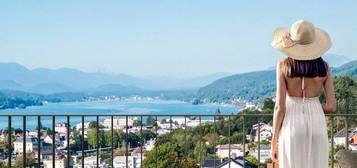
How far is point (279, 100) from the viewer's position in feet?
13.1

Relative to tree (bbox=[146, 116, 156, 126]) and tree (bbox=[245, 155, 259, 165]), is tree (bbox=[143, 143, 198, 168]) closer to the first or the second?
tree (bbox=[146, 116, 156, 126])

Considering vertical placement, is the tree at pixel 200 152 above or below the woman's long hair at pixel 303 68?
below

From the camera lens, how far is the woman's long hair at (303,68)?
3902 mm

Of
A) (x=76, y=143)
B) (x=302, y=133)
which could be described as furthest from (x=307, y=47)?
(x=76, y=143)

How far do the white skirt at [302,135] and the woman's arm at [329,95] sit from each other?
0.18 feet

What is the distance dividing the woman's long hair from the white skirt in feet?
0.61

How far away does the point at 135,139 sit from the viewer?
6535mm

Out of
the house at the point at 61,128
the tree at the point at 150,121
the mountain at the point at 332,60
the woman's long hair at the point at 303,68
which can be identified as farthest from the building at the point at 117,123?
the woman's long hair at the point at 303,68

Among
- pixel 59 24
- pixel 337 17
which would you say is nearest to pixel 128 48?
pixel 59 24

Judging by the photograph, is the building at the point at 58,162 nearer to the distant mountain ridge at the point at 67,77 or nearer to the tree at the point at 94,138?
the tree at the point at 94,138

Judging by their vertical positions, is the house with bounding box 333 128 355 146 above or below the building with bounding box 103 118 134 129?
below

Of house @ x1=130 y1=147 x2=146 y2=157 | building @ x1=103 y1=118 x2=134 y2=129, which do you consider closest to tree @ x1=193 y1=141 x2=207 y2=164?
house @ x1=130 y1=147 x2=146 y2=157

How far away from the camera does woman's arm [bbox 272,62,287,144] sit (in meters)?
3.93

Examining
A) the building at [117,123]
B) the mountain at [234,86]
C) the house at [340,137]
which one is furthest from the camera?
the mountain at [234,86]
